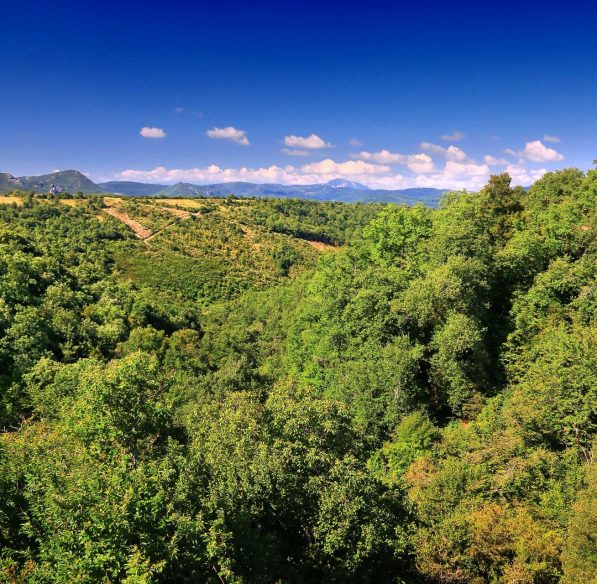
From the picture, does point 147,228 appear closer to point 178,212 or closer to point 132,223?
point 132,223

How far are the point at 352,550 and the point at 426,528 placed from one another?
156 inches

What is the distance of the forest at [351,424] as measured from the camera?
1130cm

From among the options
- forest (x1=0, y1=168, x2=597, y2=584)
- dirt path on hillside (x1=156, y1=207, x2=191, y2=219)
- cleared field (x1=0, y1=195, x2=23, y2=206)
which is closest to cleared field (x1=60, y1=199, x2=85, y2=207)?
cleared field (x1=0, y1=195, x2=23, y2=206)

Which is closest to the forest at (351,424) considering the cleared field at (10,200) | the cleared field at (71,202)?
the cleared field at (10,200)

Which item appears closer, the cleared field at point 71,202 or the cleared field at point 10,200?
the cleared field at point 10,200

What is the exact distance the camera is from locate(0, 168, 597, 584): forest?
37.1 feet

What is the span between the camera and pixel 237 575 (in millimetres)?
11391

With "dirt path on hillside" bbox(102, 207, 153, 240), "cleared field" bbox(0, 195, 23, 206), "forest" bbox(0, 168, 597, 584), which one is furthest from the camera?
"dirt path on hillside" bbox(102, 207, 153, 240)

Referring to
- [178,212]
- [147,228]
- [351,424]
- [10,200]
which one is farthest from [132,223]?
[351,424]

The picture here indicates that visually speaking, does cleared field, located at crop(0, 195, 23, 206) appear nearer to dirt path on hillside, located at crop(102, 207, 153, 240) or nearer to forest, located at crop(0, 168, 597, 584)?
dirt path on hillside, located at crop(102, 207, 153, 240)

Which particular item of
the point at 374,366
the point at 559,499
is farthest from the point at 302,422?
the point at 374,366

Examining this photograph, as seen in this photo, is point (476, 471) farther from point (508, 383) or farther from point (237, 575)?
point (237, 575)

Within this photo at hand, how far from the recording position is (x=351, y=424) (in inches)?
772

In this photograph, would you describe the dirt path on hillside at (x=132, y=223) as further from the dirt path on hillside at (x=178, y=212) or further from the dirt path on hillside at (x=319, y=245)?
the dirt path on hillside at (x=319, y=245)
